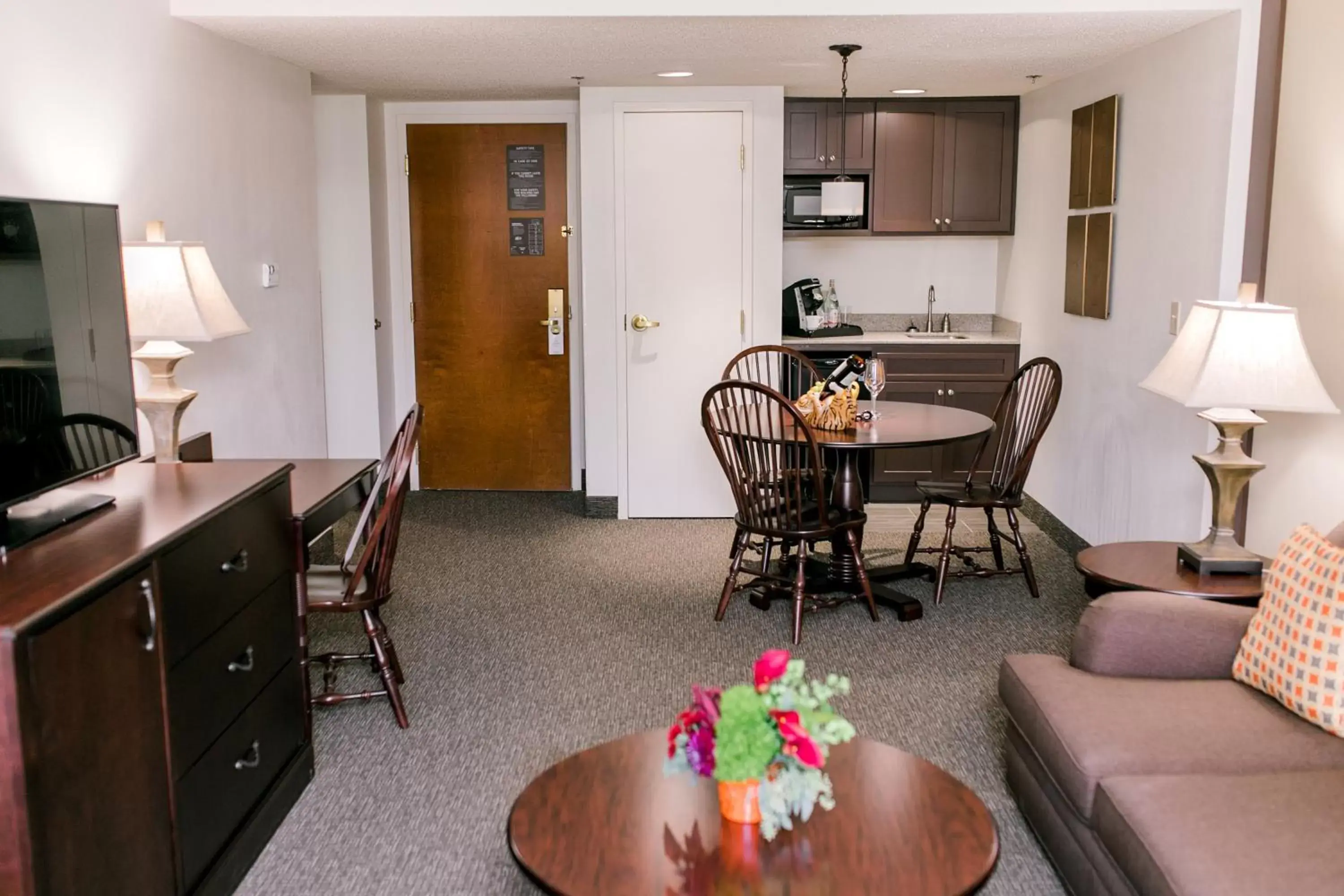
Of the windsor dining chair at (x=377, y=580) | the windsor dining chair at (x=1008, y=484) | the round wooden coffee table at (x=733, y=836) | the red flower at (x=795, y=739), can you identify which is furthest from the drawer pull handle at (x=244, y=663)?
the windsor dining chair at (x=1008, y=484)

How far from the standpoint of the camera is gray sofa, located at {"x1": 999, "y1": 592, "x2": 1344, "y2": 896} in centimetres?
204

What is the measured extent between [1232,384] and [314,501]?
2.42 m

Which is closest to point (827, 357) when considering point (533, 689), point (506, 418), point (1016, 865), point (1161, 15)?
point (506, 418)

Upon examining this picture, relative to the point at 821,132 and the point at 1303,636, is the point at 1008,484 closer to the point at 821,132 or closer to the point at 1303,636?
the point at 1303,636

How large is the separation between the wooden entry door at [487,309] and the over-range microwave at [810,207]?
3.89ft

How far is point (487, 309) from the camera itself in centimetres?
677

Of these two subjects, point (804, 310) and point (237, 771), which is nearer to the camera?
point (237, 771)

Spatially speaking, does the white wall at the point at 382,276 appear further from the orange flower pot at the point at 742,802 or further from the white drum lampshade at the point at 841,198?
the orange flower pot at the point at 742,802

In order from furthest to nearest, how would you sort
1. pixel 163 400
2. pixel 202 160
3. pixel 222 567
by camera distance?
pixel 202 160, pixel 163 400, pixel 222 567

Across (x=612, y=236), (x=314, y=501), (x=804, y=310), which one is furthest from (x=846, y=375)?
(x=314, y=501)

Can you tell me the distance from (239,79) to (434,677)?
232 cm

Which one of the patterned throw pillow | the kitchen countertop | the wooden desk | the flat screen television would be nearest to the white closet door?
the kitchen countertop

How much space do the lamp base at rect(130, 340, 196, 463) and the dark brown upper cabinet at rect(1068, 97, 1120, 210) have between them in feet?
11.7

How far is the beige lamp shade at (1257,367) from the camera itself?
317 cm
